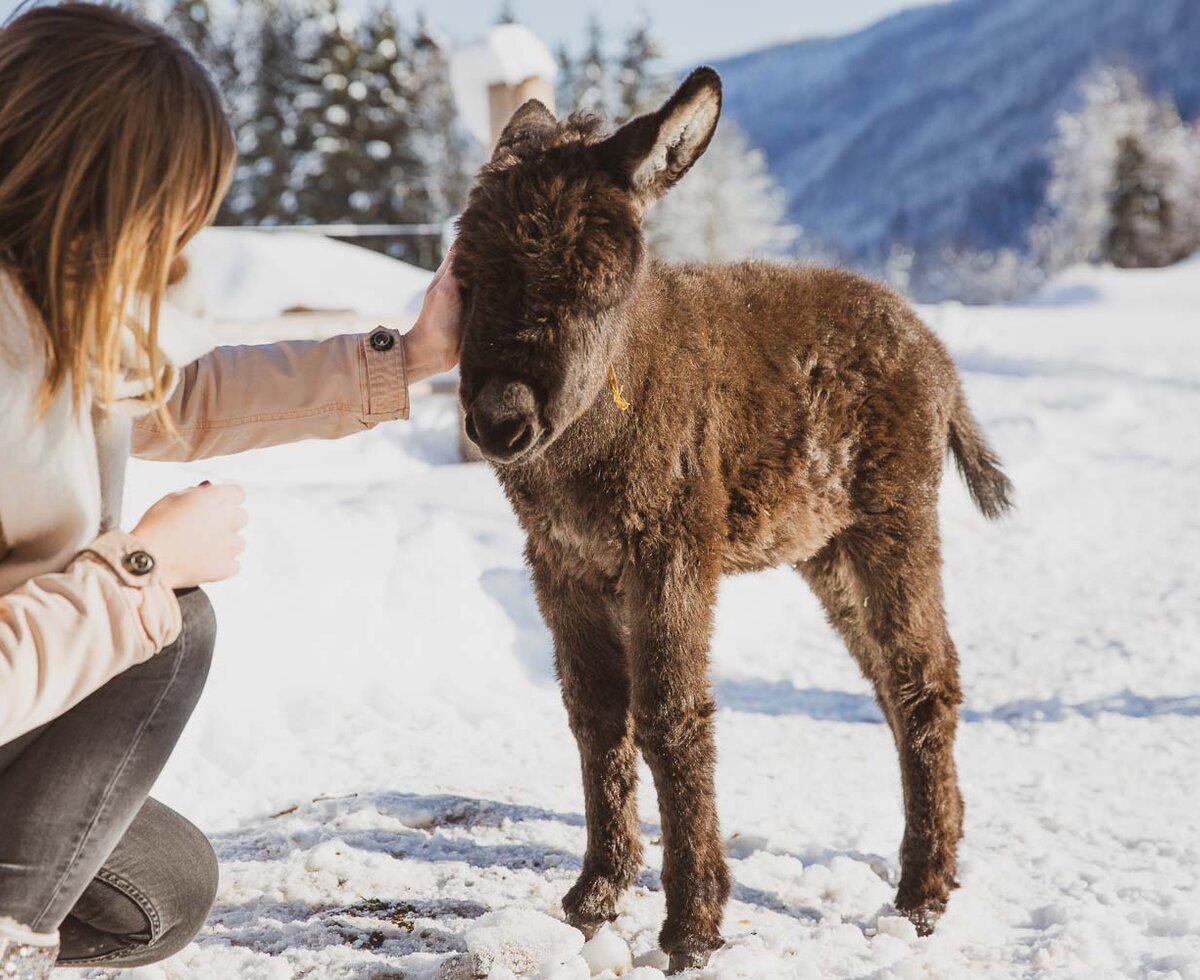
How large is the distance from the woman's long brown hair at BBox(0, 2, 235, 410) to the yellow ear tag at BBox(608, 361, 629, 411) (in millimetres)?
1196

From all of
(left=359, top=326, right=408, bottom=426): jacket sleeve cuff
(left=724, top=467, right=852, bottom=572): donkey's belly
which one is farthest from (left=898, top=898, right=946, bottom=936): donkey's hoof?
(left=359, top=326, right=408, bottom=426): jacket sleeve cuff

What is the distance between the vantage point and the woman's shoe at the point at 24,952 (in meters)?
1.75

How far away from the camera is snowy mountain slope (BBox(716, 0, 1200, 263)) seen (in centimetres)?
11000

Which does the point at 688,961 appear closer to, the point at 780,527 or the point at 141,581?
the point at 780,527

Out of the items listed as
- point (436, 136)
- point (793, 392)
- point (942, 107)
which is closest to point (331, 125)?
point (436, 136)

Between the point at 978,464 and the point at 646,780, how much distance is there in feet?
5.96

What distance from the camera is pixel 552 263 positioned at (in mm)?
2486

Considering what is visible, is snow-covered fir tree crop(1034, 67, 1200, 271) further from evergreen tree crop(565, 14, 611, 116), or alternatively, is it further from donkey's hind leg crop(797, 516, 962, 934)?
donkey's hind leg crop(797, 516, 962, 934)

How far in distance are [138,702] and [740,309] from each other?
2038mm

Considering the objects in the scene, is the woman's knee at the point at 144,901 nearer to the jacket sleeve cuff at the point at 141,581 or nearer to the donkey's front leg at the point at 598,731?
the jacket sleeve cuff at the point at 141,581

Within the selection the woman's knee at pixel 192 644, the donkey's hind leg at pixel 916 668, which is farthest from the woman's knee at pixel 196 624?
the donkey's hind leg at pixel 916 668

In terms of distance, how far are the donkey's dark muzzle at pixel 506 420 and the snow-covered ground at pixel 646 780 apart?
124cm

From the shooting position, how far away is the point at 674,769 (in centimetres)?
291

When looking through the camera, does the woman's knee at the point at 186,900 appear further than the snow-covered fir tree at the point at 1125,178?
No
